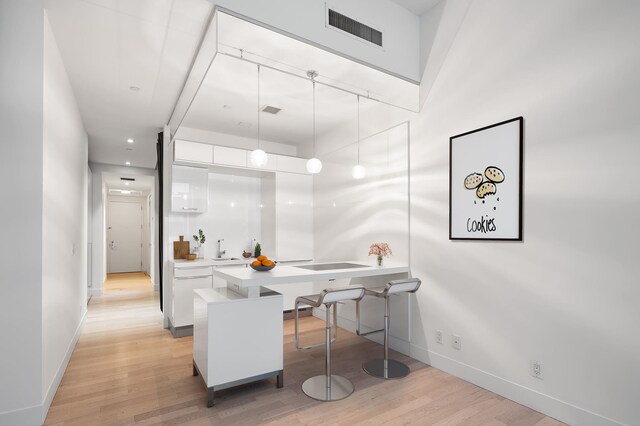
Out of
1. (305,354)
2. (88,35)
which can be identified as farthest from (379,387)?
(88,35)

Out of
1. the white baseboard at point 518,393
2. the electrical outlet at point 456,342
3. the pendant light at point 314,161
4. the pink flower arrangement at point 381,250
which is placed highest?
the pendant light at point 314,161

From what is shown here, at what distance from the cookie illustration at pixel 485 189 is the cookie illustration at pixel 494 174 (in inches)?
1.6

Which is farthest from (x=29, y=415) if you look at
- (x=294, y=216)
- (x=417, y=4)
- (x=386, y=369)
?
(x=417, y=4)

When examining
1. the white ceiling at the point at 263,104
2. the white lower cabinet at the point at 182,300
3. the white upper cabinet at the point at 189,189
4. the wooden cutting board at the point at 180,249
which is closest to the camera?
the white ceiling at the point at 263,104

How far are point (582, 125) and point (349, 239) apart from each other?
113 inches

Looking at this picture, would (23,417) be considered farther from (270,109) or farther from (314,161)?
(270,109)

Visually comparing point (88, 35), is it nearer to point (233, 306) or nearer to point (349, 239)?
point (233, 306)

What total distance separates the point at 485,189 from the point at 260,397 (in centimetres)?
252

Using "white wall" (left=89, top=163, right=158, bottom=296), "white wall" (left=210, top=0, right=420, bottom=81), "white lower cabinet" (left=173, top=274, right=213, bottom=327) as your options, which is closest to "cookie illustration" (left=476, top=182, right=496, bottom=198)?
"white wall" (left=210, top=0, right=420, bottom=81)

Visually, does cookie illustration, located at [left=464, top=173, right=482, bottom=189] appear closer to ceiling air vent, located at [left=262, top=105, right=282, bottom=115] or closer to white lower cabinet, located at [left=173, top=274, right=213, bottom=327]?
ceiling air vent, located at [left=262, top=105, right=282, bottom=115]

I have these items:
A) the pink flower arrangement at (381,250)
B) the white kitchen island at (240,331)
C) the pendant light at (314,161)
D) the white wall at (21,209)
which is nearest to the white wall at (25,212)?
the white wall at (21,209)

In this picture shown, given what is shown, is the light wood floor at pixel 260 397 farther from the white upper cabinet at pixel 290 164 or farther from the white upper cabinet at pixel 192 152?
the white upper cabinet at pixel 290 164

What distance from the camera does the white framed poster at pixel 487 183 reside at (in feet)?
8.47

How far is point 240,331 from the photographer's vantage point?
8.80ft
